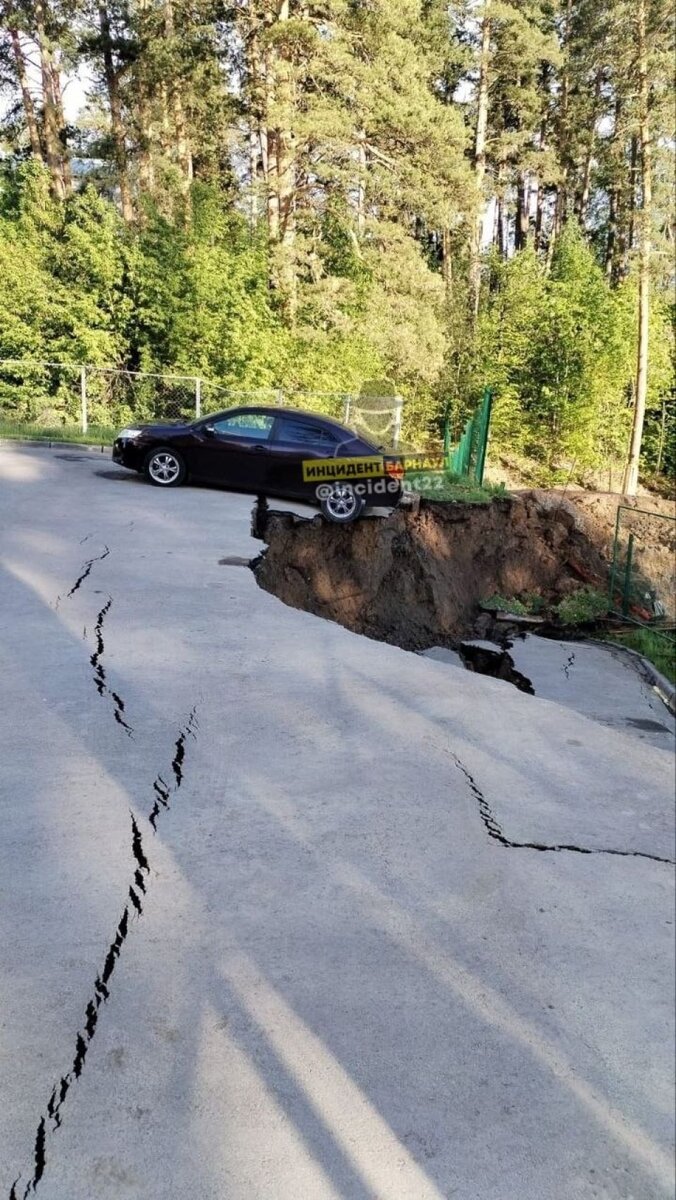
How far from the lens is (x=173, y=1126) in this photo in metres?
2.28

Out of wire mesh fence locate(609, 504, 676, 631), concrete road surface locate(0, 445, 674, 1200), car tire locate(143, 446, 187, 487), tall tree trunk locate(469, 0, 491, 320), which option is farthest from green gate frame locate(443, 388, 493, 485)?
tall tree trunk locate(469, 0, 491, 320)

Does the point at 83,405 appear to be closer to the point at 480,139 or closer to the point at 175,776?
the point at 175,776

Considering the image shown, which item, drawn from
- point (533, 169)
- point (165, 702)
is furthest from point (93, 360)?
point (533, 169)

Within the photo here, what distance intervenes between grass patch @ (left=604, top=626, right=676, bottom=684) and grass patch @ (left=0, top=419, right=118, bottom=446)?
37.6 feet

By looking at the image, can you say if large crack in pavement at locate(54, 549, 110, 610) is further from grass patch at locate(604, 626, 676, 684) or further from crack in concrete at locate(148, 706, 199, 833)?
grass patch at locate(604, 626, 676, 684)

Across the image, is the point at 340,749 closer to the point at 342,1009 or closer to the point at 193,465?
the point at 342,1009

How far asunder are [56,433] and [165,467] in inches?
275

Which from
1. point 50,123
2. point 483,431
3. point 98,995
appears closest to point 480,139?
point 50,123

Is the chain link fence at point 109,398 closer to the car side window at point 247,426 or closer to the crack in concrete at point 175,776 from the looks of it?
the car side window at point 247,426

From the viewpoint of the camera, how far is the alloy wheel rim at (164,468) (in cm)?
1172

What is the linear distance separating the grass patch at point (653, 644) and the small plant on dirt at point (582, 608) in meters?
0.65

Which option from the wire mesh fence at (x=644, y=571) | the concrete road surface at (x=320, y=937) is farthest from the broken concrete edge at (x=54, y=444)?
the concrete road surface at (x=320, y=937)

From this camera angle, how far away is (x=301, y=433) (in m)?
11.3

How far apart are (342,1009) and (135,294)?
22249mm
